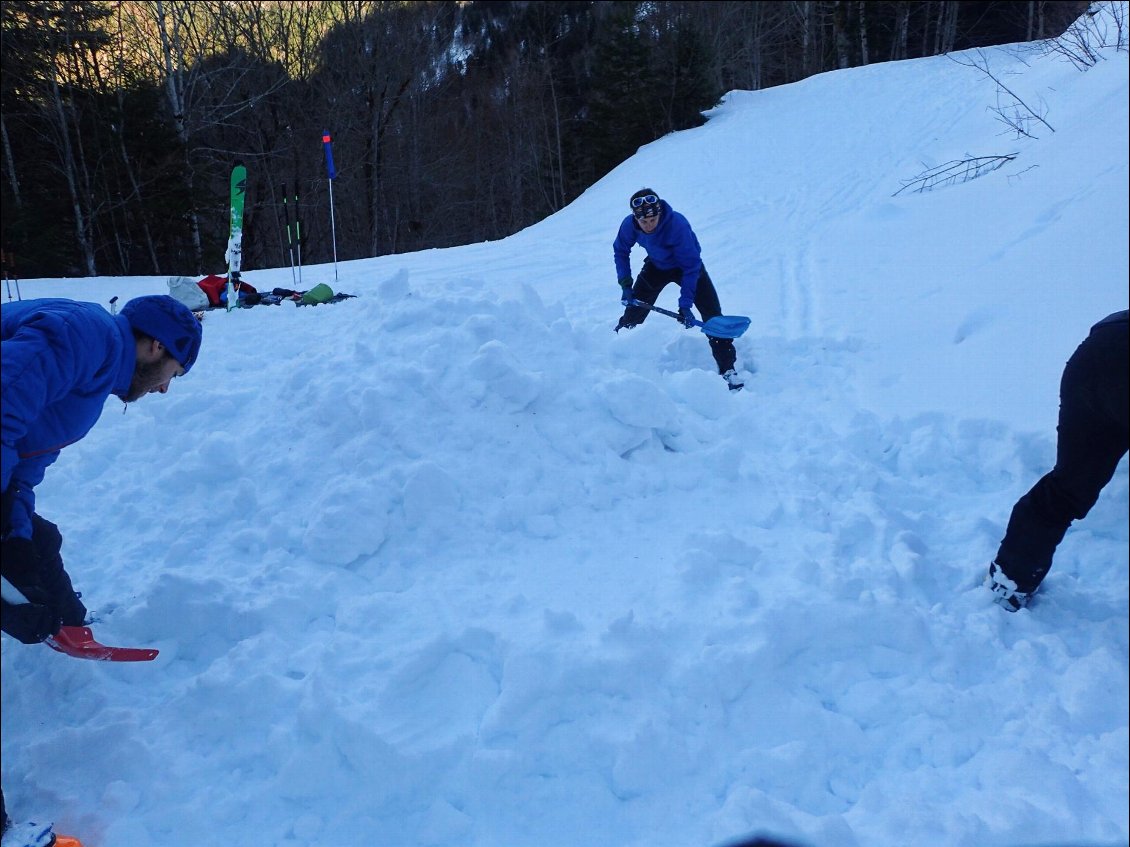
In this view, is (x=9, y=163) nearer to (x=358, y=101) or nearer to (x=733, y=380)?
(x=358, y=101)

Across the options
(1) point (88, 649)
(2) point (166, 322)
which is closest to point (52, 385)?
(2) point (166, 322)

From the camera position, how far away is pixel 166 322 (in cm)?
243

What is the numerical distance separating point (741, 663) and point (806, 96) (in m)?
22.3

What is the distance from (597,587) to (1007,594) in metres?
1.68

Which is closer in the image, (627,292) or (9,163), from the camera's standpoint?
(627,292)

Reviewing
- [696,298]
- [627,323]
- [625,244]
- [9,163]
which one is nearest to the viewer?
[696,298]

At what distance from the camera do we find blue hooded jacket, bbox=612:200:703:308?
573 cm

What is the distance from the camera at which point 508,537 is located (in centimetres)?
355

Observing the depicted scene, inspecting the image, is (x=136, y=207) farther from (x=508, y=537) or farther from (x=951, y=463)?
(x=951, y=463)

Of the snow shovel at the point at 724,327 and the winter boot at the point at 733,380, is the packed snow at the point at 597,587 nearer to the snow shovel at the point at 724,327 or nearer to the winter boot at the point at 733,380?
the winter boot at the point at 733,380

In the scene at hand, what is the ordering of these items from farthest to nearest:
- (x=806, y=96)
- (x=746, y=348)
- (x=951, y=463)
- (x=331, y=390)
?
(x=806, y=96), (x=746, y=348), (x=331, y=390), (x=951, y=463)

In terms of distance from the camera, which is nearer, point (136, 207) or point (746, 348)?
point (746, 348)

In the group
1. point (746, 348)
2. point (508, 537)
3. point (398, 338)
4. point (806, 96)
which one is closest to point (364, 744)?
point (508, 537)

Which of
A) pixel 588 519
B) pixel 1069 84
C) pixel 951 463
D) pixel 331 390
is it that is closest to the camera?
pixel 588 519
